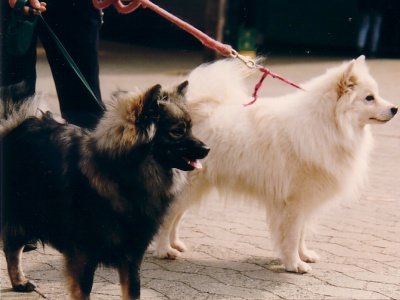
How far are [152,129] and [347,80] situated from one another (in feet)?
5.75

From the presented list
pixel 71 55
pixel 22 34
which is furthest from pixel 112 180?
pixel 71 55

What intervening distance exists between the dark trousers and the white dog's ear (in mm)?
1600

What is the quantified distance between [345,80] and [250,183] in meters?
0.94

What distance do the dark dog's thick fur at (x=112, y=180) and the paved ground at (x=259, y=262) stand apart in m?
0.57

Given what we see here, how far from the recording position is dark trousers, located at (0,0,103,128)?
4.41 m

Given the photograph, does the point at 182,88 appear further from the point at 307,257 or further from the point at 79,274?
the point at 307,257

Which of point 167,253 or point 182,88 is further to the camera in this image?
point 167,253

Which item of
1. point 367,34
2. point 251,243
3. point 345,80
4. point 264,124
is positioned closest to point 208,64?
point 264,124

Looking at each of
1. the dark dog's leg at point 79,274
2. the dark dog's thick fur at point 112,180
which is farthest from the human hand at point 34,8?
the dark dog's leg at point 79,274

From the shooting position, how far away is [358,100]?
4527 millimetres

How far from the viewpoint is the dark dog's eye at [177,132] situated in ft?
11.0

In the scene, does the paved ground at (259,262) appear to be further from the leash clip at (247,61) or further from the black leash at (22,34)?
the leash clip at (247,61)

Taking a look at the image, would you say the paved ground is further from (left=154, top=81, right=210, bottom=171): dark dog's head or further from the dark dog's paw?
(left=154, top=81, right=210, bottom=171): dark dog's head

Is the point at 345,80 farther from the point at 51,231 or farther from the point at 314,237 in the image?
the point at 51,231
